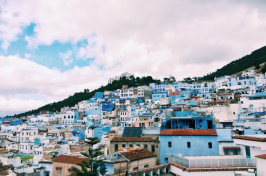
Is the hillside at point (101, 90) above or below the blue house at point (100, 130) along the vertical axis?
above

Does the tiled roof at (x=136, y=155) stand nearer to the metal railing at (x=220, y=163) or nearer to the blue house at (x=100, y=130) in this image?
the metal railing at (x=220, y=163)

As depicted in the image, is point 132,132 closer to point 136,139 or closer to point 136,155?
point 136,139

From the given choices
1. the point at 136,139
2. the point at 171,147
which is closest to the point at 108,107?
the point at 136,139

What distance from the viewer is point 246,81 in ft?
200

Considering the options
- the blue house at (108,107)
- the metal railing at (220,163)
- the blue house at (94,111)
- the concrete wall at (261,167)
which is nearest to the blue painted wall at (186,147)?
the metal railing at (220,163)

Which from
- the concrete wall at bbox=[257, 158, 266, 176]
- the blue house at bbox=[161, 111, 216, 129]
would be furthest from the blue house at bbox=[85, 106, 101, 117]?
the concrete wall at bbox=[257, 158, 266, 176]

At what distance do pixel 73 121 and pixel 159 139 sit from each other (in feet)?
156

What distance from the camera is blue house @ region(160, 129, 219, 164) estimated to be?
19672 mm

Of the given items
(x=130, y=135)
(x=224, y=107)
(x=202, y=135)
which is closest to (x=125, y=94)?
(x=224, y=107)

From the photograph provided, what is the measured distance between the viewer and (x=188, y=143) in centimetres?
2020

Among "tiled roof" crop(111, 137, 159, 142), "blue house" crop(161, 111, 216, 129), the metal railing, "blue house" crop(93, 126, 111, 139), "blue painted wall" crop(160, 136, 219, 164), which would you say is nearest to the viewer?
the metal railing

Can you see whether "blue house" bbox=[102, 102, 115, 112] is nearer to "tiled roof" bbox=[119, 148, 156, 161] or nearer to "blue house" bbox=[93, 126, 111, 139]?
"blue house" bbox=[93, 126, 111, 139]

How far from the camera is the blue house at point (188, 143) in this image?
19672mm

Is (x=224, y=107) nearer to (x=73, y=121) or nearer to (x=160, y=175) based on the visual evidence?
(x=160, y=175)
